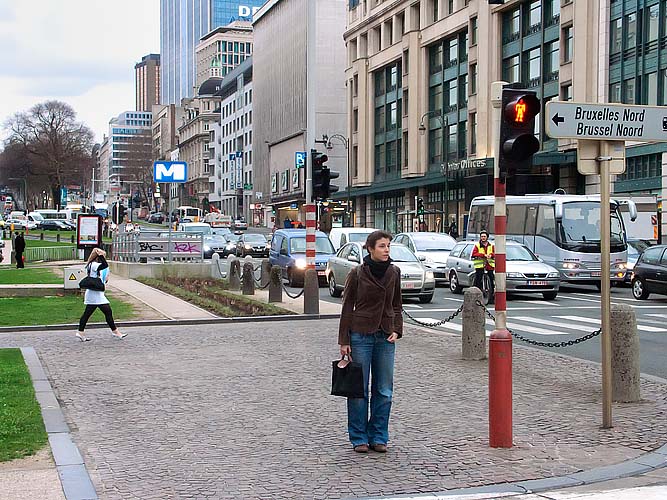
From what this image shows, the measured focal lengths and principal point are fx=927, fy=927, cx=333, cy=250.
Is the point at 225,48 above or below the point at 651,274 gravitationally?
above

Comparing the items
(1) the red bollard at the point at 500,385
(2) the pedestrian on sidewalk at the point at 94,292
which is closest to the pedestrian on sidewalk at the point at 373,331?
(1) the red bollard at the point at 500,385

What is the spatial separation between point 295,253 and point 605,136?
74.4ft

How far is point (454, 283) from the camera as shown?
28.3 meters

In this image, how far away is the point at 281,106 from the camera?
379 ft

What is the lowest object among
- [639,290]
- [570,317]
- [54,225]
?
[570,317]

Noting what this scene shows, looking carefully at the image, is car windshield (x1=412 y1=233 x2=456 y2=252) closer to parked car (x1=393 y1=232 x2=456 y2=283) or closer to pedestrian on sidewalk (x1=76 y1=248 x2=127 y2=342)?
parked car (x1=393 y1=232 x2=456 y2=283)

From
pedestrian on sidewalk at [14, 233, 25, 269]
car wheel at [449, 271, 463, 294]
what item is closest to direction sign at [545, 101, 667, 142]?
car wheel at [449, 271, 463, 294]

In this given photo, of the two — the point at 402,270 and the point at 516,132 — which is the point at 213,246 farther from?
the point at 516,132

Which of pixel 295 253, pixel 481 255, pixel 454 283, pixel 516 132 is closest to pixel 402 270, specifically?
pixel 481 255

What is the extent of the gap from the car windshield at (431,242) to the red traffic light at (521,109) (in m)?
24.0

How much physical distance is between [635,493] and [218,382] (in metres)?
6.10

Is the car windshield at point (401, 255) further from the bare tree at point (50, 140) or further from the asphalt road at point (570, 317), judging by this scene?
the bare tree at point (50, 140)

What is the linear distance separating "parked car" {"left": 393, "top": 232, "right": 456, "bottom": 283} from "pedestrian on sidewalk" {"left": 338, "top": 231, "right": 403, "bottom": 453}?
22.5 m

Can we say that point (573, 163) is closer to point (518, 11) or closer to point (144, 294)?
point (518, 11)
